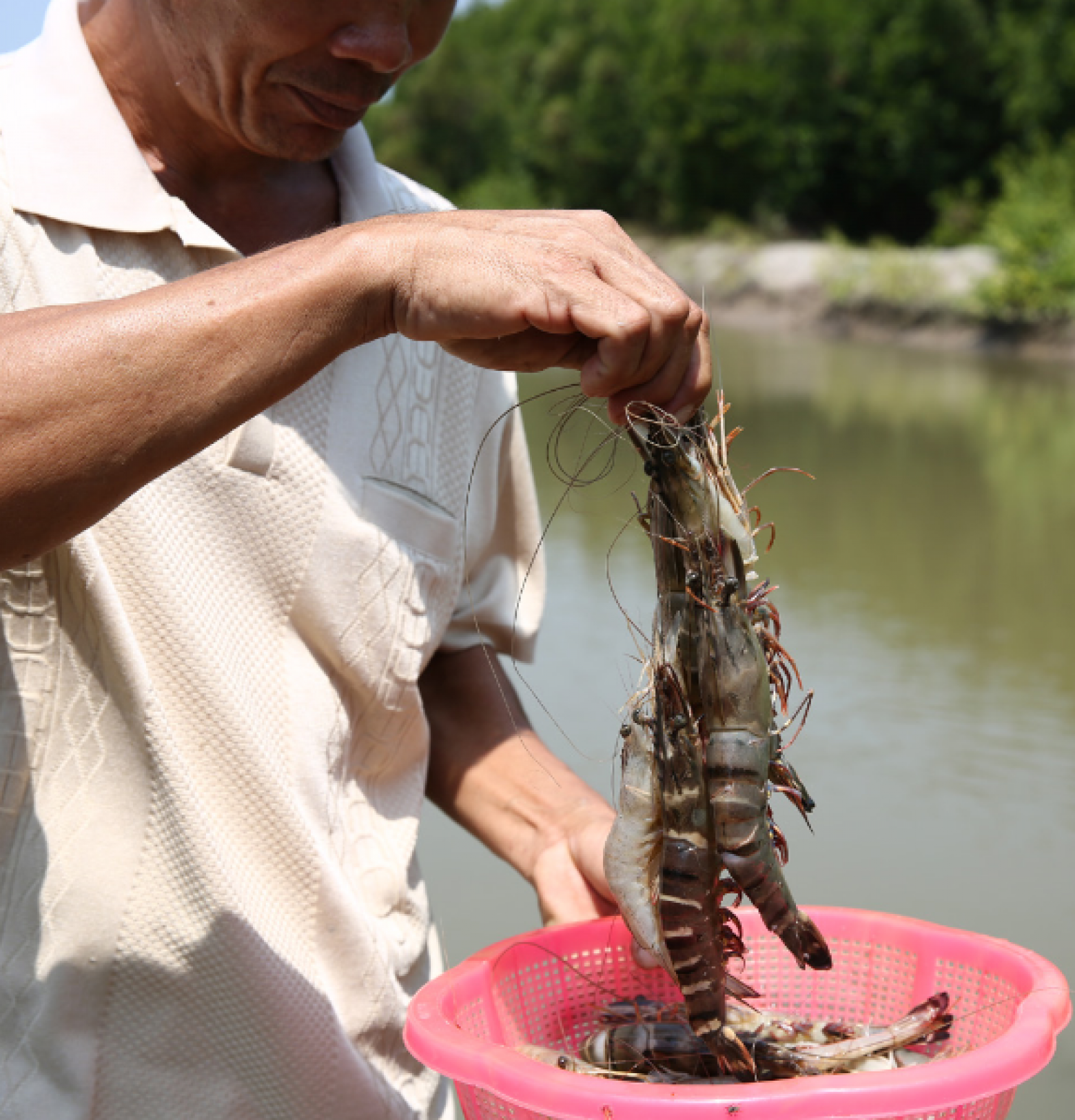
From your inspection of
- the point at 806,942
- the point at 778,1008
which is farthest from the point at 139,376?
Result: the point at 778,1008

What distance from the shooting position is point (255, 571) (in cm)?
166

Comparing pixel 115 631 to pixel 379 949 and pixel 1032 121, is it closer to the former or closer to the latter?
pixel 379 949

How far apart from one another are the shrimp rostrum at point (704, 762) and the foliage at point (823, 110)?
2763 centimetres

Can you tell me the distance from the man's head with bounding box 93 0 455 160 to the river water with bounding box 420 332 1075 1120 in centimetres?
59

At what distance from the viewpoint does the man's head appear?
160 cm

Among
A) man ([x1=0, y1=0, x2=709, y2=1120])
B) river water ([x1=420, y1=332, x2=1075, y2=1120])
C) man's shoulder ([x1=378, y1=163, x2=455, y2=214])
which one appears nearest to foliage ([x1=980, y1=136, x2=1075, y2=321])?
river water ([x1=420, y1=332, x2=1075, y2=1120])

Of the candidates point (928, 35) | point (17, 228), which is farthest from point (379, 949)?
point (928, 35)

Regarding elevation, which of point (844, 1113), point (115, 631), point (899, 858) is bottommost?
point (899, 858)

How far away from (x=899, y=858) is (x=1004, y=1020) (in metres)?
3.17

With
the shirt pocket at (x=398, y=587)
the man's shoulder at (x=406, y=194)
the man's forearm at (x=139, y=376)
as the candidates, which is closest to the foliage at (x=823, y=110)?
the man's shoulder at (x=406, y=194)

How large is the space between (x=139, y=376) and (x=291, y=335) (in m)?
0.14

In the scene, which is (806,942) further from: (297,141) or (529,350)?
(297,141)

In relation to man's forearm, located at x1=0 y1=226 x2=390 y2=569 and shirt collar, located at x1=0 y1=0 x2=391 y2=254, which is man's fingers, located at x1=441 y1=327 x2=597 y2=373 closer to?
man's forearm, located at x1=0 y1=226 x2=390 y2=569

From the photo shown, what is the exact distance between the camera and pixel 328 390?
176cm
